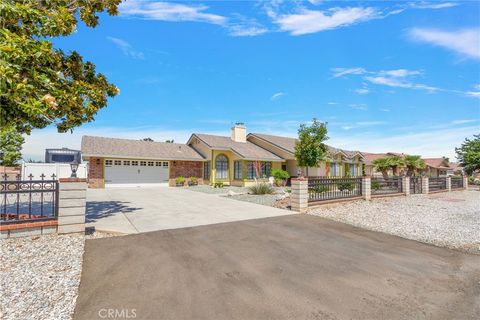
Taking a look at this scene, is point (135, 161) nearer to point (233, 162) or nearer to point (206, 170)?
point (206, 170)

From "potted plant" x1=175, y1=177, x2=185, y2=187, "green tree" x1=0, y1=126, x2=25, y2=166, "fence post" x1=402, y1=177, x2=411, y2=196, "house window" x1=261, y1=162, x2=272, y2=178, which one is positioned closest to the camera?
"fence post" x1=402, y1=177, x2=411, y2=196

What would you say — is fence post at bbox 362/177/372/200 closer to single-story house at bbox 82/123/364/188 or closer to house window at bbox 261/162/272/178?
single-story house at bbox 82/123/364/188

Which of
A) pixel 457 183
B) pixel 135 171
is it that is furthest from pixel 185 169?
pixel 457 183

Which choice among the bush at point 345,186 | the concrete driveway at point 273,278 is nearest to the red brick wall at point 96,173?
the concrete driveway at point 273,278

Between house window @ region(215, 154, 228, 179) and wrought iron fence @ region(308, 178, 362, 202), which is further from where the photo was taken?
house window @ region(215, 154, 228, 179)

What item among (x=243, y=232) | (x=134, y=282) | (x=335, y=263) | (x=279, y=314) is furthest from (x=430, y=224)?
(x=134, y=282)

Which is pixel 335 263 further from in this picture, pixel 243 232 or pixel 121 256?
pixel 121 256

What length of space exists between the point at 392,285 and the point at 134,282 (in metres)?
4.33

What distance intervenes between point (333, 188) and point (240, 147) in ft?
51.4

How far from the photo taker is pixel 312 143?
2314cm

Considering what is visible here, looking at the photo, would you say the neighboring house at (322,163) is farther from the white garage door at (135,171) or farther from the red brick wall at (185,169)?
the white garage door at (135,171)

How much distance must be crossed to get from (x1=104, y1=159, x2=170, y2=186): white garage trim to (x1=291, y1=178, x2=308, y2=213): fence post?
56.4ft
